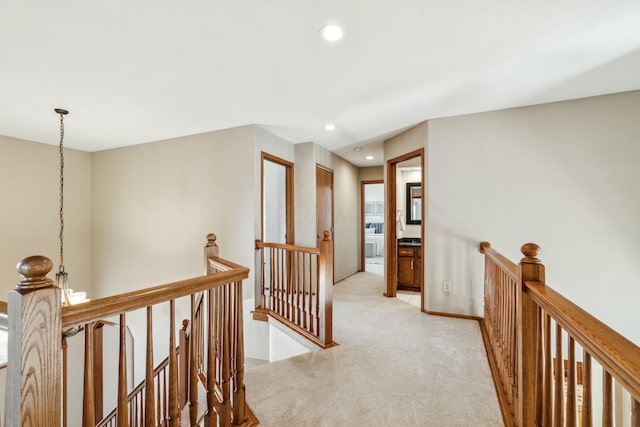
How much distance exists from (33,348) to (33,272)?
23cm

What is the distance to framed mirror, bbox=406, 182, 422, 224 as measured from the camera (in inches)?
228

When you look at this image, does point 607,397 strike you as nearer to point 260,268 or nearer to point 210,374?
point 210,374

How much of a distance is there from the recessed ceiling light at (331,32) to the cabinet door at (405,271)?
153 inches

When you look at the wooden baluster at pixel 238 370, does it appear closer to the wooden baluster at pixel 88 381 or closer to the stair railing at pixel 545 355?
the wooden baluster at pixel 88 381

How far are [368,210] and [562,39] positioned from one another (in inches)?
321

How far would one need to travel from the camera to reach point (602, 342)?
81cm

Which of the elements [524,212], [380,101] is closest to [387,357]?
[524,212]

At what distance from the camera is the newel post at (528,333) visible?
1439 mm

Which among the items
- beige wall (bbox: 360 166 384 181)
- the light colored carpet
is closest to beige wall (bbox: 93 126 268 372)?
the light colored carpet

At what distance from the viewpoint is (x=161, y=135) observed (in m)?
4.13

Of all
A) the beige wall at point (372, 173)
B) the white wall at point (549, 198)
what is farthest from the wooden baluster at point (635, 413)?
the beige wall at point (372, 173)

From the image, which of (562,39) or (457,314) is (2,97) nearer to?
(562,39)

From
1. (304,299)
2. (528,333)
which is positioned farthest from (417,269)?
(528,333)

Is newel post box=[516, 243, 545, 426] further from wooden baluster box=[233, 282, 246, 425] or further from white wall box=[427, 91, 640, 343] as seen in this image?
white wall box=[427, 91, 640, 343]
